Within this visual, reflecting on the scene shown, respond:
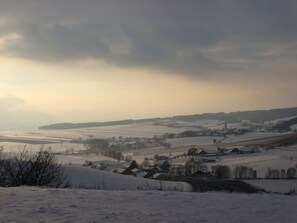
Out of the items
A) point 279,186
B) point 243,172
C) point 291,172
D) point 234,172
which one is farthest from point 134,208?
point 234,172

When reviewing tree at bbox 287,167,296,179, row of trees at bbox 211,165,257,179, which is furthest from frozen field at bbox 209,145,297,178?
tree at bbox 287,167,296,179

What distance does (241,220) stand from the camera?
361 inches

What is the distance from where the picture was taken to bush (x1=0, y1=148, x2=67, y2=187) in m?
21.2

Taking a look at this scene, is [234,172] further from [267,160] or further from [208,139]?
[208,139]

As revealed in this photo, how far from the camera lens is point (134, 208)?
1027 cm

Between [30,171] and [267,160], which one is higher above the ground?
[30,171]

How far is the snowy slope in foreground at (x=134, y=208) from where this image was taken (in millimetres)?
9070

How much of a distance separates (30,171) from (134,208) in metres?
12.8

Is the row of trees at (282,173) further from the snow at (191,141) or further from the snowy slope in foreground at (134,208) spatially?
the snow at (191,141)

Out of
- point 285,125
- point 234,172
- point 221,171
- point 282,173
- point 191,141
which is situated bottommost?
point 234,172

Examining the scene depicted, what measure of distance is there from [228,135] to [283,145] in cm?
4586

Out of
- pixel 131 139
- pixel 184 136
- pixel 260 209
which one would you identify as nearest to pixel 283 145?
pixel 184 136

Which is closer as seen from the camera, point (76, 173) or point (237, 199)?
point (237, 199)

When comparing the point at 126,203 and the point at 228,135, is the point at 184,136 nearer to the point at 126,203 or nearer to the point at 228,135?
the point at 228,135
